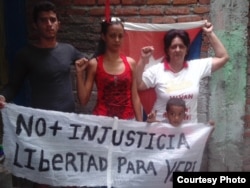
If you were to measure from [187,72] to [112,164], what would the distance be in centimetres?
95

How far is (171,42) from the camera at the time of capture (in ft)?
12.0

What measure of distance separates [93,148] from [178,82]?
33.7 inches

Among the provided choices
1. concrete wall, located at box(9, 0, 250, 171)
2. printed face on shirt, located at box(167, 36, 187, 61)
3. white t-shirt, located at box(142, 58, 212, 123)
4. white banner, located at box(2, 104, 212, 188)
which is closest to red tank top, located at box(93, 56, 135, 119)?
white banner, located at box(2, 104, 212, 188)

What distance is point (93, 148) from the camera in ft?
11.4

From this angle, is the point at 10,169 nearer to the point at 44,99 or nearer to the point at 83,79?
Answer: the point at 44,99

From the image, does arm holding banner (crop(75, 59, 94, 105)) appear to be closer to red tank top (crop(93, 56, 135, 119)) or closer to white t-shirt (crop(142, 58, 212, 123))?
red tank top (crop(93, 56, 135, 119))

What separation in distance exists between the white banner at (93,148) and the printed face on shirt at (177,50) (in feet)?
1.81

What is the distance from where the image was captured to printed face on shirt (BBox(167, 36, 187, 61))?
3598 millimetres

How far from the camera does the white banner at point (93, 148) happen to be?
134 inches

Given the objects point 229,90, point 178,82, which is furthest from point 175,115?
point 229,90

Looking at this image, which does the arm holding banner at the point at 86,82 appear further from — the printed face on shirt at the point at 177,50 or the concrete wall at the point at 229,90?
the concrete wall at the point at 229,90

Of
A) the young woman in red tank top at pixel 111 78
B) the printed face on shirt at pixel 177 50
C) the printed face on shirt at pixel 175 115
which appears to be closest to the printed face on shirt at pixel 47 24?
the young woman in red tank top at pixel 111 78

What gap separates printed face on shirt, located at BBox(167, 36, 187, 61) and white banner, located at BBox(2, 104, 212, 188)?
0.55 metres

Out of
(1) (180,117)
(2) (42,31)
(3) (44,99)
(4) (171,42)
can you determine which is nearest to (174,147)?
(1) (180,117)
